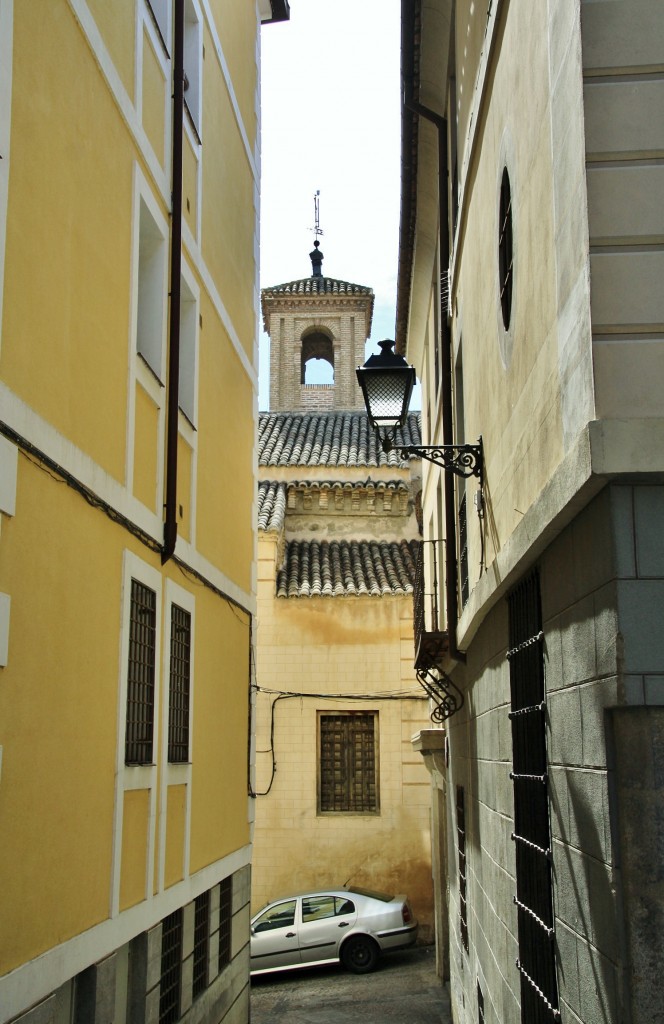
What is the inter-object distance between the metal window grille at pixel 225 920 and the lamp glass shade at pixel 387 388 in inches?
209

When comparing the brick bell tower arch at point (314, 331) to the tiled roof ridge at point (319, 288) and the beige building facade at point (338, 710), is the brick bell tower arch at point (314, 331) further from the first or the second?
the beige building facade at point (338, 710)

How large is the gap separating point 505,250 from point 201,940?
6584mm

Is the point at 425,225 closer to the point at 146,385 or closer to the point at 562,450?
the point at 146,385

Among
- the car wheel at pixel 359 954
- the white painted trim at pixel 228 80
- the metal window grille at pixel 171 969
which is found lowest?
the car wheel at pixel 359 954

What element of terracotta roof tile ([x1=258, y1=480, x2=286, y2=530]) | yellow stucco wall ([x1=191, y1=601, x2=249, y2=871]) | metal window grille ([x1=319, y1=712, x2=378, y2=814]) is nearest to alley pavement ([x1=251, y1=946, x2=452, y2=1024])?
metal window grille ([x1=319, y1=712, x2=378, y2=814])

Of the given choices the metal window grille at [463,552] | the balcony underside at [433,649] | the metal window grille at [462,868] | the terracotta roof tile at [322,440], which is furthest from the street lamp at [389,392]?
the terracotta roof tile at [322,440]

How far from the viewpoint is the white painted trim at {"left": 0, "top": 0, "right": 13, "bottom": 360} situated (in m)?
5.29

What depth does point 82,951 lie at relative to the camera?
6.29m

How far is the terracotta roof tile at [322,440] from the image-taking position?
26422 mm

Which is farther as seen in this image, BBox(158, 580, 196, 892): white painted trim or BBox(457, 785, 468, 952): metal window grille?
BBox(457, 785, 468, 952): metal window grille

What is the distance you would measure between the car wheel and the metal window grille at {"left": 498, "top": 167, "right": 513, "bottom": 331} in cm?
1385

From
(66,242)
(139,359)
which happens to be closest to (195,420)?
(139,359)

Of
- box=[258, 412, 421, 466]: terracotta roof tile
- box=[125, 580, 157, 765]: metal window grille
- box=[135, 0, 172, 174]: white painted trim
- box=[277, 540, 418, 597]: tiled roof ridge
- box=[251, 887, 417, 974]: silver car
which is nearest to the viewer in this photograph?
box=[125, 580, 157, 765]: metal window grille

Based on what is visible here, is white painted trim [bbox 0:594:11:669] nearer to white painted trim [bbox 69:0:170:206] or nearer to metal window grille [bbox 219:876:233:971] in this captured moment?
white painted trim [bbox 69:0:170:206]
